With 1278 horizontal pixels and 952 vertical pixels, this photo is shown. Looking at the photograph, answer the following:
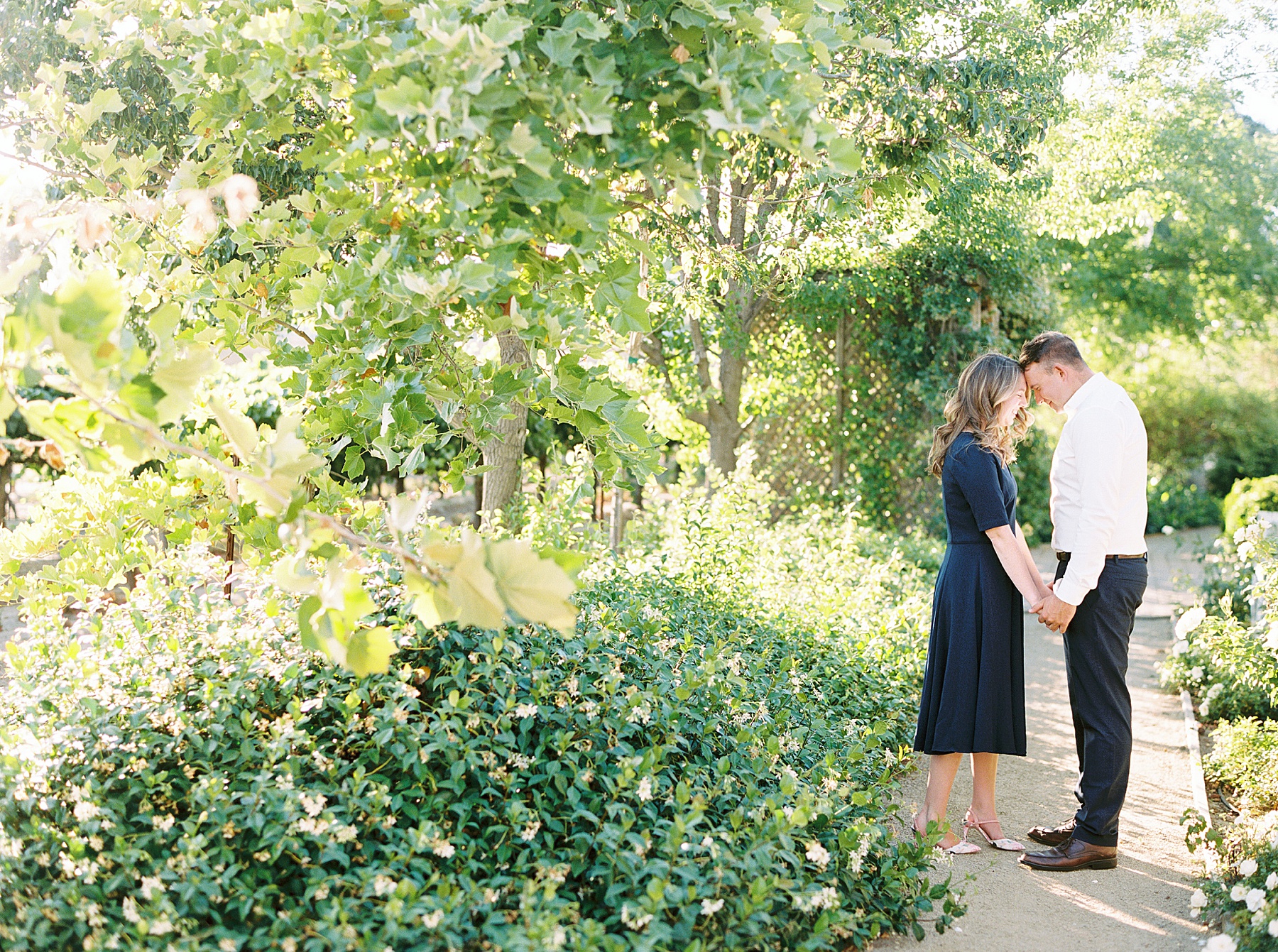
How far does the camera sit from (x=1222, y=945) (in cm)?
238

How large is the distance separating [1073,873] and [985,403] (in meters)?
1.59

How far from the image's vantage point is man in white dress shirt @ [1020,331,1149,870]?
320 centimetres

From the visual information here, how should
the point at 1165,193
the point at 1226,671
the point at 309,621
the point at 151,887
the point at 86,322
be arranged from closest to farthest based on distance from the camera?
the point at 86,322, the point at 309,621, the point at 151,887, the point at 1226,671, the point at 1165,193

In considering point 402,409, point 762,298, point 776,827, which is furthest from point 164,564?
point 762,298

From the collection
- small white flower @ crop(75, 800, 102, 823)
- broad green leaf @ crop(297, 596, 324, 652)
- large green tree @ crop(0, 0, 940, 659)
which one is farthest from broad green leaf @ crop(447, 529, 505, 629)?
small white flower @ crop(75, 800, 102, 823)

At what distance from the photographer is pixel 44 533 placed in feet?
11.0

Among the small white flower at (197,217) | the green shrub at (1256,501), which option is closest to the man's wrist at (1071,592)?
the small white flower at (197,217)

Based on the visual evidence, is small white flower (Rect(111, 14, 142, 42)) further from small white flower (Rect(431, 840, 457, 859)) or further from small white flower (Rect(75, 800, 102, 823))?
small white flower (Rect(431, 840, 457, 859))

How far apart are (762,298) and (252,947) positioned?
5874 mm

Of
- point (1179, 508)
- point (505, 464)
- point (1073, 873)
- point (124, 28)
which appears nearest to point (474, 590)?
point (1073, 873)

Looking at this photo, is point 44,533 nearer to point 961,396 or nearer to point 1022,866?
point 961,396

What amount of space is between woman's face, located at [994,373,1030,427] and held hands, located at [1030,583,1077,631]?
59 centimetres

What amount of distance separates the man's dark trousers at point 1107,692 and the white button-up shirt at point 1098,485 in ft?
0.26

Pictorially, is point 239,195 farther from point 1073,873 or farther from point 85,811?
point 1073,873
